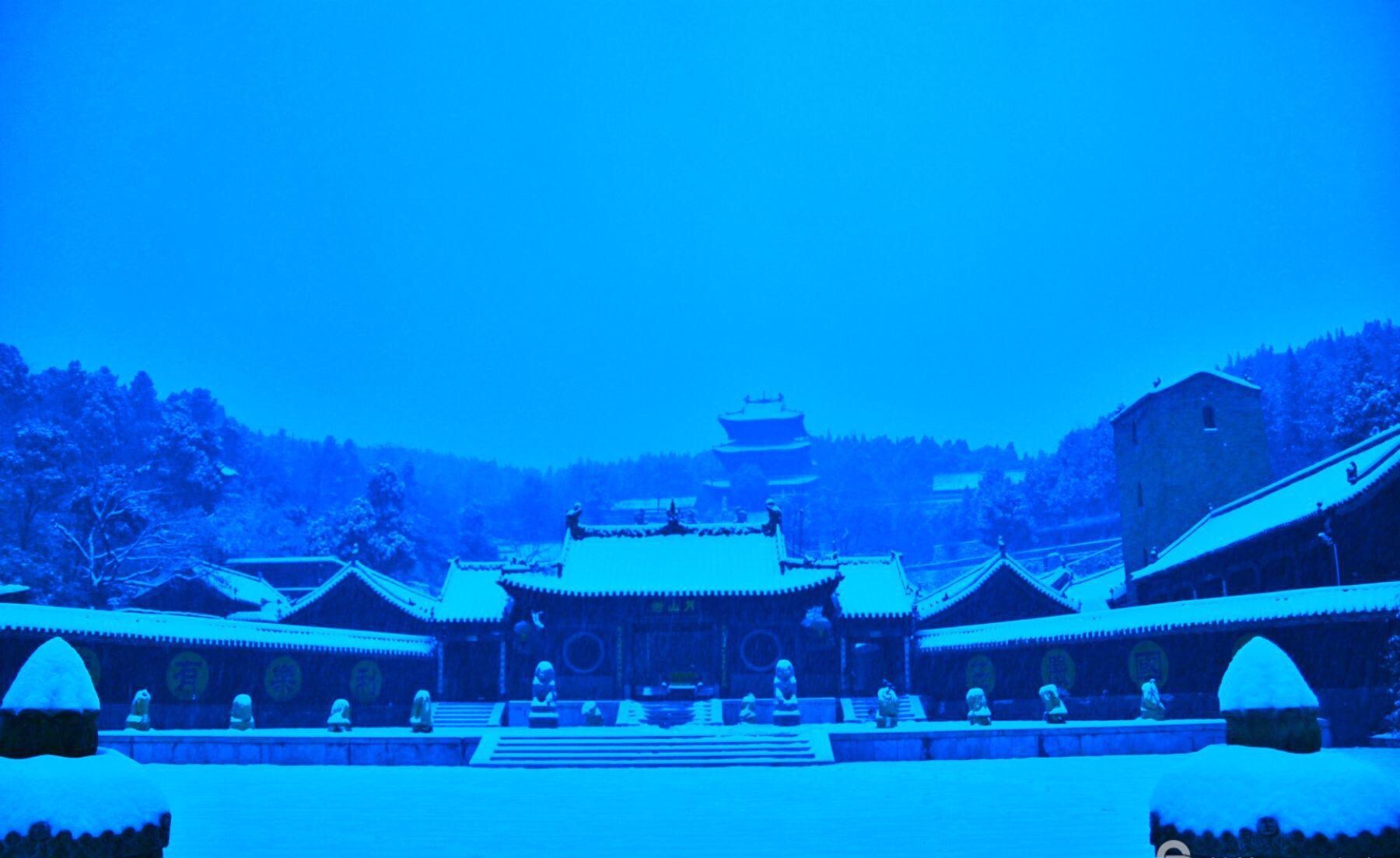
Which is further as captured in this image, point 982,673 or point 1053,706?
point 982,673

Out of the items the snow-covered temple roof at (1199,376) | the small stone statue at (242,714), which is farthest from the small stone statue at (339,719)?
the snow-covered temple roof at (1199,376)

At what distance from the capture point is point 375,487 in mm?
48156

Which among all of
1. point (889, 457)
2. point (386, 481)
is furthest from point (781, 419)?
point (386, 481)

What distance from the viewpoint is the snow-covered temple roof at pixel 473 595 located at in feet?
85.3

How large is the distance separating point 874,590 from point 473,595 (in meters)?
10.0

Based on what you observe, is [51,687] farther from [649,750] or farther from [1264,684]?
[649,750]

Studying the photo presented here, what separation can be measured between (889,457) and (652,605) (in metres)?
81.6

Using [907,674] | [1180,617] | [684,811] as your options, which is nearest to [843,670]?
[907,674]

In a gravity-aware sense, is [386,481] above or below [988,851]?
above

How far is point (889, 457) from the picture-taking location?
10406 centimetres

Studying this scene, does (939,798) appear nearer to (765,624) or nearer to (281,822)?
Answer: (281,822)

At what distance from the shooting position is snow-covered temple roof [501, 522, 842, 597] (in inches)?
956

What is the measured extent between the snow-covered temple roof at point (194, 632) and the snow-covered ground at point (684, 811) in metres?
5.31

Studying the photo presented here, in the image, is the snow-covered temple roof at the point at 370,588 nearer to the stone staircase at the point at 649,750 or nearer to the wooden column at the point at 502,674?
the wooden column at the point at 502,674
